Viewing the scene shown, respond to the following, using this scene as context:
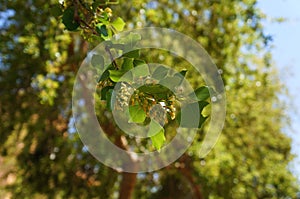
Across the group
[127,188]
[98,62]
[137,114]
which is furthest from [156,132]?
[127,188]

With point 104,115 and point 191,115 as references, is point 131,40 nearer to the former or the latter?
point 191,115

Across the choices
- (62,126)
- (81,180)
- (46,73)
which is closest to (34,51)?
(46,73)

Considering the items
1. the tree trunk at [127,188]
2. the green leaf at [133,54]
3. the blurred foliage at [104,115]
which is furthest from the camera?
the tree trunk at [127,188]

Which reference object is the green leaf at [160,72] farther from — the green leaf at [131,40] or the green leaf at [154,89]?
the green leaf at [131,40]

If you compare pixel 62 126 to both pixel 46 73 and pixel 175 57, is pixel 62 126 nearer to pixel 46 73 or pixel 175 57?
pixel 46 73

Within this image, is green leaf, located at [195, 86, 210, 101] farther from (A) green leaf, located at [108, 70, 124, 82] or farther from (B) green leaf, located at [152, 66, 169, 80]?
(A) green leaf, located at [108, 70, 124, 82]

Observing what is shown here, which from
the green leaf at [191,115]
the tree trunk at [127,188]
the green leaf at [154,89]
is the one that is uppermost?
the tree trunk at [127,188]

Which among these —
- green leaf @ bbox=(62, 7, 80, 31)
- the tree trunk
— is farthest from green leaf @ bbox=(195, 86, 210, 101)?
the tree trunk

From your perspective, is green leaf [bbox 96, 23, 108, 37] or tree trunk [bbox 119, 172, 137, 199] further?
tree trunk [bbox 119, 172, 137, 199]

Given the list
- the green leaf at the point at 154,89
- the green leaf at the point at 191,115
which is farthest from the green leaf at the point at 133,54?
the green leaf at the point at 191,115
